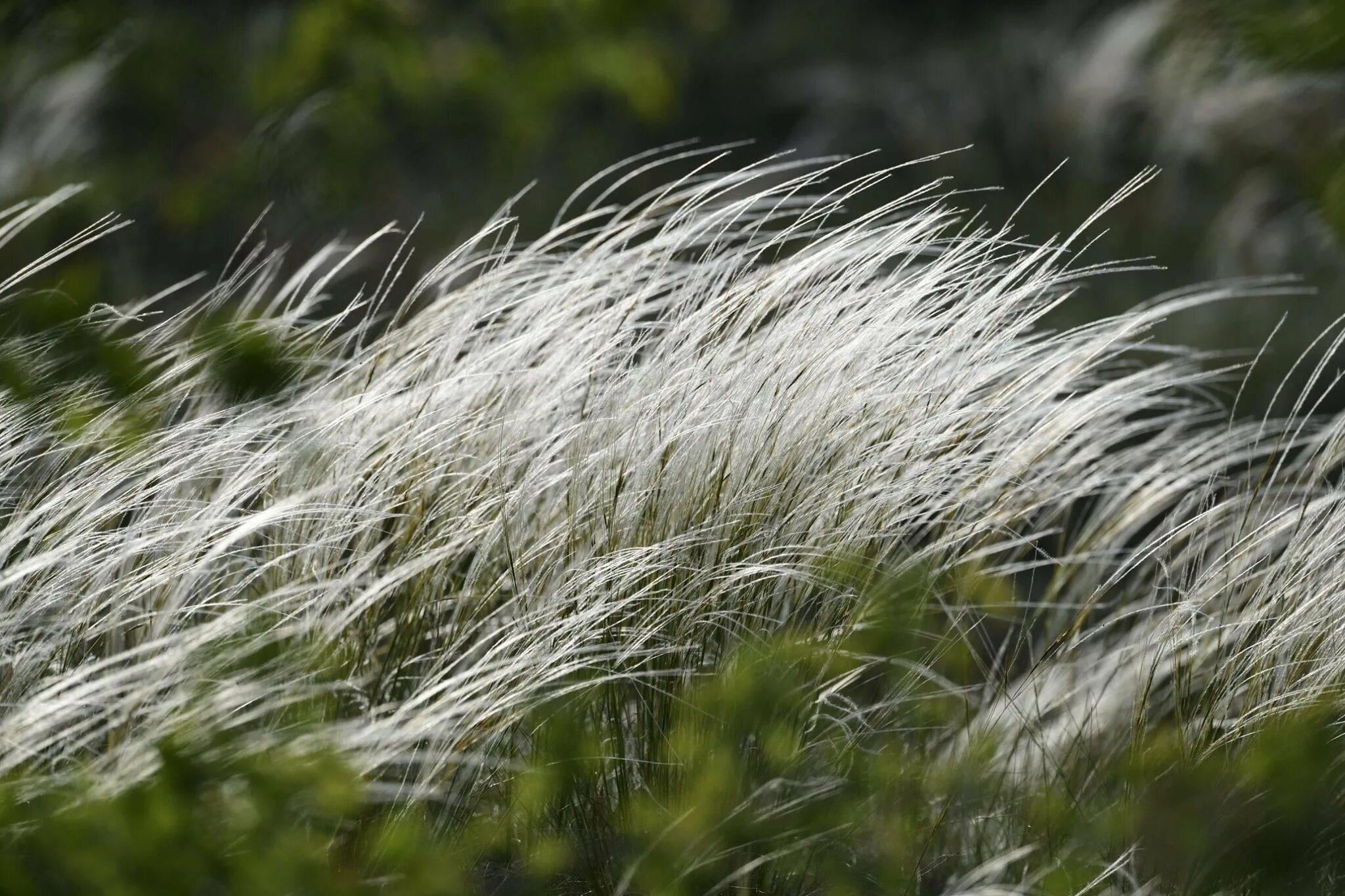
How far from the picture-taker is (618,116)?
688 centimetres

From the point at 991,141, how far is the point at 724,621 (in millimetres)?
5322

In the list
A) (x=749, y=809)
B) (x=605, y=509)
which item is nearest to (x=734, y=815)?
(x=749, y=809)

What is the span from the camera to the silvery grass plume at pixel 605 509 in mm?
1687

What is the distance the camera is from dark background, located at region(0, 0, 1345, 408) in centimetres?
331

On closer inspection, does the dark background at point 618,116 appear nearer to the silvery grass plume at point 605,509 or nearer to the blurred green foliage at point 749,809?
the silvery grass plume at point 605,509

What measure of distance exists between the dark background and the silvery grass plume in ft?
1.98

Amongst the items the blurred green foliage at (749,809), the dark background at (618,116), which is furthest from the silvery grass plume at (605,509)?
the dark background at (618,116)

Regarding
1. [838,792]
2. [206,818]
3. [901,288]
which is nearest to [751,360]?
[901,288]

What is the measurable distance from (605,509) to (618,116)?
5.38 metres

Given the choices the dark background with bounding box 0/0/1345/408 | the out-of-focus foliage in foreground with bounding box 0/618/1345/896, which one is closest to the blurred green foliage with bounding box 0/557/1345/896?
the out-of-focus foliage in foreground with bounding box 0/618/1345/896

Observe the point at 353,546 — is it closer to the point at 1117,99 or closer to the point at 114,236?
the point at 114,236

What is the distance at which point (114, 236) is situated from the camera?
18.9 ft

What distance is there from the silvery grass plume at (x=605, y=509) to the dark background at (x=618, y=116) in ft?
1.98

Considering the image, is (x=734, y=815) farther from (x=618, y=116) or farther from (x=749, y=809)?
(x=618, y=116)
